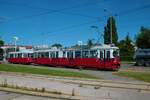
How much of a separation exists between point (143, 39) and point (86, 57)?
125 feet

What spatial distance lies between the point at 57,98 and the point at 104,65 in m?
21.9

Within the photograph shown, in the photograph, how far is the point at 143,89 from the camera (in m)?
13.9

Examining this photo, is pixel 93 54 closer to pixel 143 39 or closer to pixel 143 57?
pixel 143 57

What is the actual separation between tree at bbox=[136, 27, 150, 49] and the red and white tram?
106 feet

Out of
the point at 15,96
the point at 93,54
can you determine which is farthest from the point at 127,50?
the point at 15,96

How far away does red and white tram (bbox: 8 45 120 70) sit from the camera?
32.6m

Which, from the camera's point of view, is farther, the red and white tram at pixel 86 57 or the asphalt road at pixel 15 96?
the red and white tram at pixel 86 57

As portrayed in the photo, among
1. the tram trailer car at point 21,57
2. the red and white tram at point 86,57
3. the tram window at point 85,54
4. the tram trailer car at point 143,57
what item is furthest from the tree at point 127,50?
the tram window at point 85,54

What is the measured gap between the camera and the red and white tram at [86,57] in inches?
1282

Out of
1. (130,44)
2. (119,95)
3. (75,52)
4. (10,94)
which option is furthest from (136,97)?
(130,44)

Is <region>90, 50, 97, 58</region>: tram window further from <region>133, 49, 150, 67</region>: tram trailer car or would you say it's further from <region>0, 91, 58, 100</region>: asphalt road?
<region>0, 91, 58, 100</region>: asphalt road

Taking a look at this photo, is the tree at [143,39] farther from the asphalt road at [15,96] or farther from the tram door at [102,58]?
the asphalt road at [15,96]

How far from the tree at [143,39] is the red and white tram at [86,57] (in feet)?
106

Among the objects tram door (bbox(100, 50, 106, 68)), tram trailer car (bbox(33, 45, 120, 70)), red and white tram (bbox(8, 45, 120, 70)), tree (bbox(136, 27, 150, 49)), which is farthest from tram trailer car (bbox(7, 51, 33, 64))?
tree (bbox(136, 27, 150, 49))
